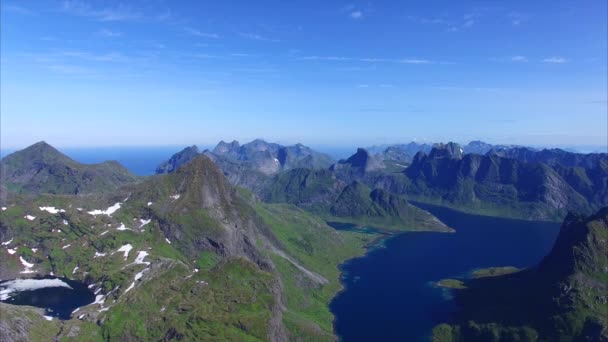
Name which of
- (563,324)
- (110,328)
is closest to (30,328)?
(110,328)

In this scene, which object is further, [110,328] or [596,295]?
[596,295]

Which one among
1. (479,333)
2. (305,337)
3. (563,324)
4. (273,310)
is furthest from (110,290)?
(563,324)

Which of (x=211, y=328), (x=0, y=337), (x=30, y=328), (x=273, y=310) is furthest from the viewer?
(x=273, y=310)

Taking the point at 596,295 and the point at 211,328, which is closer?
the point at 211,328

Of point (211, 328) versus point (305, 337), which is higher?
point (211, 328)

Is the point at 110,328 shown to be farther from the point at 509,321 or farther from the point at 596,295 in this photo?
the point at 596,295

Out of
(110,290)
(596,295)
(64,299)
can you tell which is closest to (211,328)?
(110,290)

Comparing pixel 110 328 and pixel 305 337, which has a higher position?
pixel 110 328

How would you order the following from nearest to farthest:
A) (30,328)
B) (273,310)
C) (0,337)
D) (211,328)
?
(0,337) < (30,328) < (211,328) < (273,310)

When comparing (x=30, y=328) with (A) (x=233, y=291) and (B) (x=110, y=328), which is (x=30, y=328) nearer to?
(B) (x=110, y=328)
